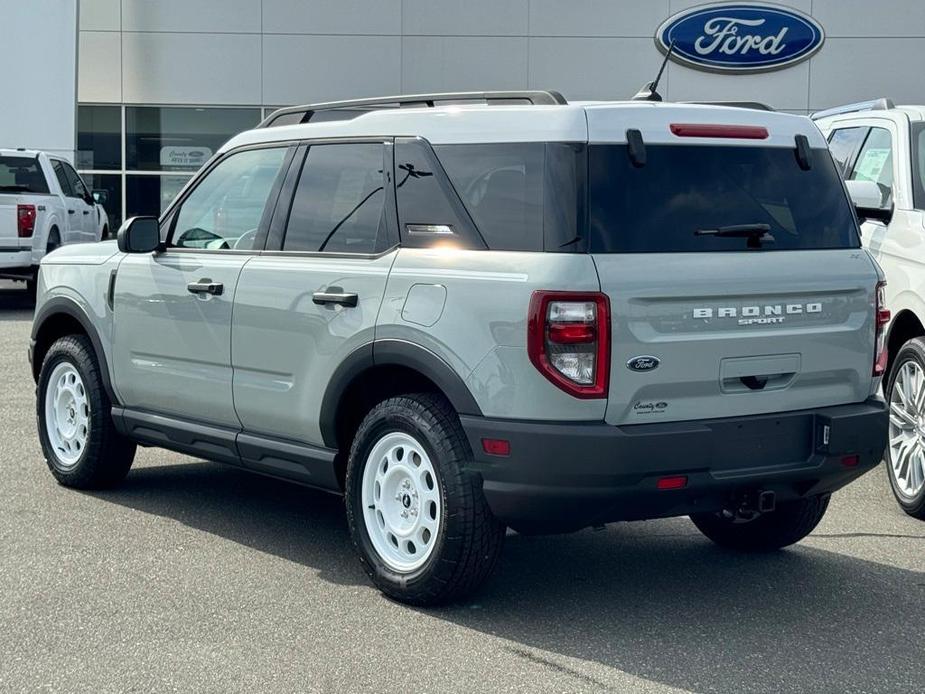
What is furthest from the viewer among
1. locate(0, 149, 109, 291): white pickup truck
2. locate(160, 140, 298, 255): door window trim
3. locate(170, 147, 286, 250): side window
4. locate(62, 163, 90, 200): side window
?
locate(62, 163, 90, 200): side window

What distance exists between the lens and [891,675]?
15.1 ft

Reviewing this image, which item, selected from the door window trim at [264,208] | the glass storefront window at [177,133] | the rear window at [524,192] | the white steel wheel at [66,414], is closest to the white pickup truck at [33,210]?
the glass storefront window at [177,133]

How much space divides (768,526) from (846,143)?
3.69 m

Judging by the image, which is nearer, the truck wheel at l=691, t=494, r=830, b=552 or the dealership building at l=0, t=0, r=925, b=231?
the truck wheel at l=691, t=494, r=830, b=552

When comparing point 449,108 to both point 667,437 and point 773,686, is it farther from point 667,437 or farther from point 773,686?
point 773,686

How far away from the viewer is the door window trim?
240 inches

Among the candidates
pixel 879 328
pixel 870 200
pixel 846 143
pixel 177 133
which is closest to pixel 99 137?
pixel 177 133

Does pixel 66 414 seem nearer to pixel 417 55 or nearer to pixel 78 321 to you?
pixel 78 321

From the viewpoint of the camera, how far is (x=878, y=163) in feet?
27.0

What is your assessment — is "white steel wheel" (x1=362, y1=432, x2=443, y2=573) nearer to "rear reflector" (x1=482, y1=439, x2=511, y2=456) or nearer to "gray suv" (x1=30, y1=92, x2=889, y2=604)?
"gray suv" (x1=30, y1=92, x2=889, y2=604)

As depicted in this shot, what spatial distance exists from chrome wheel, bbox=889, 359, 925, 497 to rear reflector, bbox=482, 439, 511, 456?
2.92m

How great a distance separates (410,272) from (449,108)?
688 mm

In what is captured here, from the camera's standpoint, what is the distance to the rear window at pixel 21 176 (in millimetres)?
18109

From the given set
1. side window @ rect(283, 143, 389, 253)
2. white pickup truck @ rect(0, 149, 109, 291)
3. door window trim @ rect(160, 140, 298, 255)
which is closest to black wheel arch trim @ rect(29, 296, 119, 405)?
door window trim @ rect(160, 140, 298, 255)
